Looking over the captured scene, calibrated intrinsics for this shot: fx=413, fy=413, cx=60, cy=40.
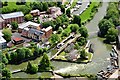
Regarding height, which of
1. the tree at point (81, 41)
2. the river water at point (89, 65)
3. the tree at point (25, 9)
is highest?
the tree at point (25, 9)

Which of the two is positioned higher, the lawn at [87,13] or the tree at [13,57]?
the lawn at [87,13]

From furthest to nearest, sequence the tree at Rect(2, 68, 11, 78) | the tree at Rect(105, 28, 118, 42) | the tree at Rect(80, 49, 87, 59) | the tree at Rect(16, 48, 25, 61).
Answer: the tree at Rect(105, 28, 118, 42), the tree at Rect(80, 49, 87, 59), the tree at Rect(16, 48, 25, 61), the tree at Rect(2, 68, 11, 78)

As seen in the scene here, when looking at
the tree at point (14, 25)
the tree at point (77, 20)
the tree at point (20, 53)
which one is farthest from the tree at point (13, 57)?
the tree at point (77, 20)

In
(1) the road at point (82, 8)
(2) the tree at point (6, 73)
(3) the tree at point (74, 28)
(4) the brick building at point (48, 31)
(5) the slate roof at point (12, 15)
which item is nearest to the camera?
(2) the tree at point (6, 73)

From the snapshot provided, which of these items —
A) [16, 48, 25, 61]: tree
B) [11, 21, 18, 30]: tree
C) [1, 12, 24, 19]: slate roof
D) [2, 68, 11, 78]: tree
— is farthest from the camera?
[1, 12, 24, 19]: slate roof

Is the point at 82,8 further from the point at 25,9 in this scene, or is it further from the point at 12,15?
the point at 12,15

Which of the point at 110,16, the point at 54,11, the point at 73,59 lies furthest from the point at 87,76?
the point at 54,11

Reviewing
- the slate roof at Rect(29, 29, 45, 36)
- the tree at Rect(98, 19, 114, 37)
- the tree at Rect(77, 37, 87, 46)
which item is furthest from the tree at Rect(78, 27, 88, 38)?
the slate roof at Rect(29, 29, 45, 36)

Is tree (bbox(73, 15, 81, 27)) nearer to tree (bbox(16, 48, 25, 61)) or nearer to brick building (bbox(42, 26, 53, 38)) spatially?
brick building (bbox(42, 26, 53, 38))

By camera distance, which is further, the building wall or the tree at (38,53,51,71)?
the building wall

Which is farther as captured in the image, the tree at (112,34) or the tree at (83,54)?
the tree at (112,34)

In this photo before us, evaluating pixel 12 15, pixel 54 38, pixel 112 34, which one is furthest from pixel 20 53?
pixel 12 15

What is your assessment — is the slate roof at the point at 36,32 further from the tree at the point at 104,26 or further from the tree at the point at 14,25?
the tree at the point at 104,26
